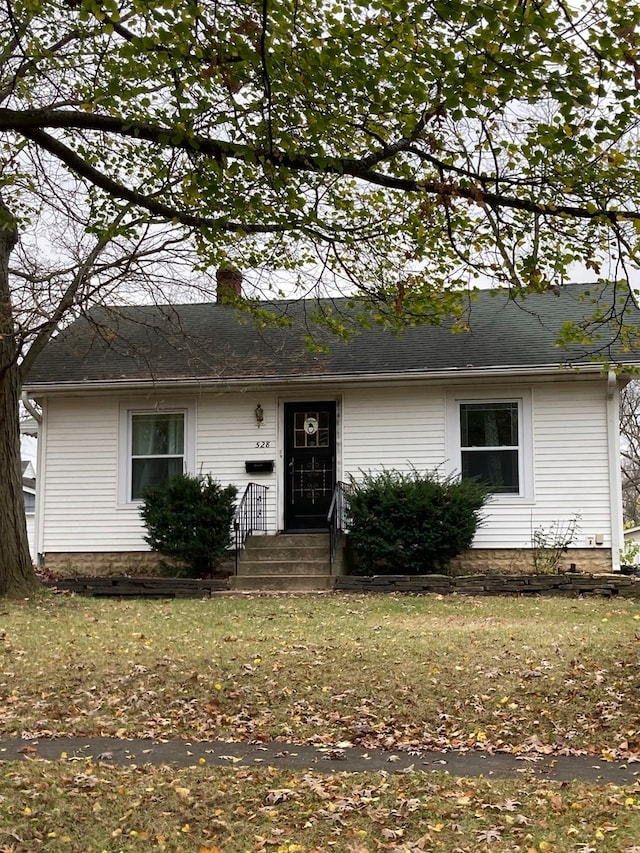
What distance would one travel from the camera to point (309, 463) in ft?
53.0

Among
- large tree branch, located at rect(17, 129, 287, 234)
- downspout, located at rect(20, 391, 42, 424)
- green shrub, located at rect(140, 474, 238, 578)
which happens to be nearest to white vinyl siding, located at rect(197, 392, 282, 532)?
green shrub, located at rect(140, 474, 238, 578)

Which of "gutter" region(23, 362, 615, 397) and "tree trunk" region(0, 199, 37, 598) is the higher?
"gutter" region(23, 362, 615, 397)

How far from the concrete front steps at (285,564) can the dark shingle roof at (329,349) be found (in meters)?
2.80

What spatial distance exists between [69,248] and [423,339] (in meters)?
6.32

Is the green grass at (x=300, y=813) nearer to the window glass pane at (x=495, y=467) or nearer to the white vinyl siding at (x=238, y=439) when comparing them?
the window glass pane at (x=495, y=467)

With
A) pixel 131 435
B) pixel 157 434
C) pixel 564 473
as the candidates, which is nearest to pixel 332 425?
pixel 157 434

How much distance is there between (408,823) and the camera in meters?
4.84

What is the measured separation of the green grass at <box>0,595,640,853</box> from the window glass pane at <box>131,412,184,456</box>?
4.59m

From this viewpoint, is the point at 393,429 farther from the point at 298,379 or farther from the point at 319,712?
the point at 319,712

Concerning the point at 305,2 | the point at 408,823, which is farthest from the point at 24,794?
the point at 305,2

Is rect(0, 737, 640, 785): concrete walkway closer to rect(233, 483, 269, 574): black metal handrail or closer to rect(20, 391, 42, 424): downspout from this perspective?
rect(233, 483, 269, 574): black metal handrail

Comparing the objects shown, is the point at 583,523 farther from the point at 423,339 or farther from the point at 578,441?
the point at 423,339

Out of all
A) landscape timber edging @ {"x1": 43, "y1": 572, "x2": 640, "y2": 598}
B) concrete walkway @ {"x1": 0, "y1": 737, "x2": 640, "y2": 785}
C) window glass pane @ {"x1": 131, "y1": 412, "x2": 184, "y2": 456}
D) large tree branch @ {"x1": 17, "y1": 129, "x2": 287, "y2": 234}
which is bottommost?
concrete walkway @ {"x1": 0, "y1": 737, "x2": 640, "y2": 785}

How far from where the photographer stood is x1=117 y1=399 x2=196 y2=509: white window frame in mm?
16312
